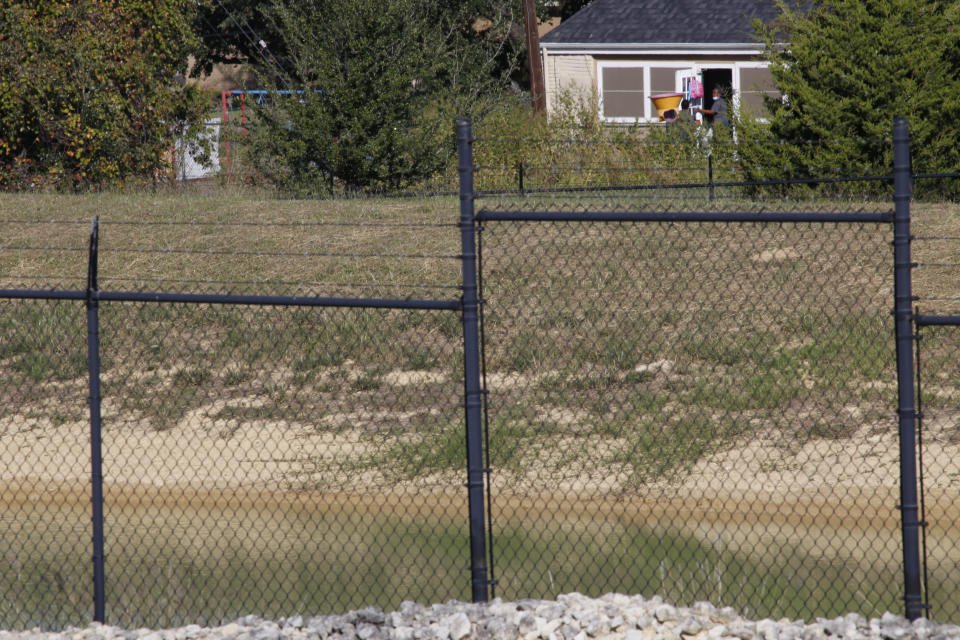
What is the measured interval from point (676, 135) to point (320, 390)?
1033 centimetres

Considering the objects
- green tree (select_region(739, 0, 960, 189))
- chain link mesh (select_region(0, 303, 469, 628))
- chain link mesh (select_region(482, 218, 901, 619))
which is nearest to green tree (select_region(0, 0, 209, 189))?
chain link mesh (select_region(0, 303, 469, 628))

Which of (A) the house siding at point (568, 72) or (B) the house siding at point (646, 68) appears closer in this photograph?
(B) the house siding at point (646, 68)

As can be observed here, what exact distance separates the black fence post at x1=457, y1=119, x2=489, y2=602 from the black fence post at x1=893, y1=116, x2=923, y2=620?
1.89 meters

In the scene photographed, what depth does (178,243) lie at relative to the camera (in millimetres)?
13617

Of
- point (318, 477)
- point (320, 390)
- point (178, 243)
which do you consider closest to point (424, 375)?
point (320, 390)

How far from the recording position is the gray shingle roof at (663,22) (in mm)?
27516

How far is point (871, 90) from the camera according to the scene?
15.4 metres

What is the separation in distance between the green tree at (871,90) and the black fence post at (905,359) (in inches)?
407

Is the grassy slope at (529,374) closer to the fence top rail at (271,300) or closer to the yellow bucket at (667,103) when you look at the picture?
the fence top rail at (271,300)

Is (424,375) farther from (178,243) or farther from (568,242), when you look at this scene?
(178,243)

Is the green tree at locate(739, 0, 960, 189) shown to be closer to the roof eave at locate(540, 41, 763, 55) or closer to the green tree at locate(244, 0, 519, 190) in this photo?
the green tree at locate(244, 0, 519, 190)

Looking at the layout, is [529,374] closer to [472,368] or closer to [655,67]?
[472,368]

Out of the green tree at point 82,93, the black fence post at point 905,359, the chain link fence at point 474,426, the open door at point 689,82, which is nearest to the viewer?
the black fence post at point 905,359

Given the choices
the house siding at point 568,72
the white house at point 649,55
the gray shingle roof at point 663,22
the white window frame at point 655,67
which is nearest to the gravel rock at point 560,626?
the white house at point 649,55
